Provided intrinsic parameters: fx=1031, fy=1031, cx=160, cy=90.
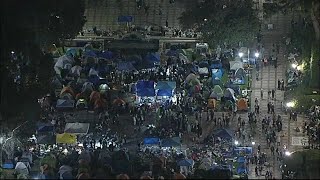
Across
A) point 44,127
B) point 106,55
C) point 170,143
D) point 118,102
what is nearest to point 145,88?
point 118,102

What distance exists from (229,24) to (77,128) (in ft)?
53.1

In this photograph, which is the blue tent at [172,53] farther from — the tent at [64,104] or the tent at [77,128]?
the tent at [77,128]

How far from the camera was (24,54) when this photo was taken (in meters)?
65.8

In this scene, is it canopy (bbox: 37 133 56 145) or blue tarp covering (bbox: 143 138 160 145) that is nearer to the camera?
blue tarp covering (bbox: 143 138 160 145)

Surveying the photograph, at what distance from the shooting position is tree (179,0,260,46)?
76688mm

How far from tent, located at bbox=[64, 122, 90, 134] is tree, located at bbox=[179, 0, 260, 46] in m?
14.8

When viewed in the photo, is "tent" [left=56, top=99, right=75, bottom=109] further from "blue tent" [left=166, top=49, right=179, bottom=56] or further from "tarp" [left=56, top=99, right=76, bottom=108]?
"blue tent" [left=166, top=49, right=179, bottom=56]

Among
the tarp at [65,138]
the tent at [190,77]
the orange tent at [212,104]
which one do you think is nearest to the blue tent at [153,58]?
the tent at [190,77]

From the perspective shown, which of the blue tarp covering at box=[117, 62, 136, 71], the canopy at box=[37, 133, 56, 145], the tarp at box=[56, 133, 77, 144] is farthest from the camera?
the blue tarp covering at box=[117, 62, 136, 71]

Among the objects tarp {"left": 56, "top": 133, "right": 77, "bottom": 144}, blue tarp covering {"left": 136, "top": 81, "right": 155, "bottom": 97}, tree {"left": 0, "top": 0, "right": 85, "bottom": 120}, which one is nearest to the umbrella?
blue tarp covering {"left": 136, "top": 81, "right": 155, "bottom": 97}

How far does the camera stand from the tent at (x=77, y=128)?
218 feet

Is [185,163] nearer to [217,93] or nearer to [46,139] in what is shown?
[46,139]

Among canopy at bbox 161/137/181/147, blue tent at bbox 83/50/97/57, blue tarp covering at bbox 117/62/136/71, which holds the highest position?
blue tent at bbox 83/50/97/57

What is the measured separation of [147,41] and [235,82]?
33.0 feet
